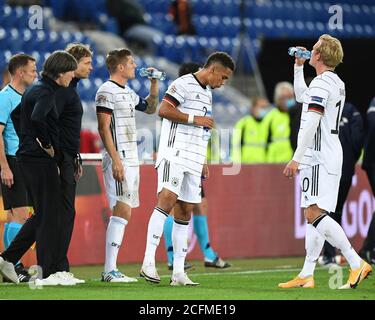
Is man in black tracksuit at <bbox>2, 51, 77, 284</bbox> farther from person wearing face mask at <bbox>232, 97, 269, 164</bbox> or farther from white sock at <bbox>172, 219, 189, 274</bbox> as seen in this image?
person wearing face mask at <bbox>232, 97, 269, 164</bbox>

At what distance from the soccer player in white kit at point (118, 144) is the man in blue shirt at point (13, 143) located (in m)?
0.81

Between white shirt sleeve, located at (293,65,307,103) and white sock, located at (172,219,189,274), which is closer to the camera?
white sock, located at (172,219,189,274)

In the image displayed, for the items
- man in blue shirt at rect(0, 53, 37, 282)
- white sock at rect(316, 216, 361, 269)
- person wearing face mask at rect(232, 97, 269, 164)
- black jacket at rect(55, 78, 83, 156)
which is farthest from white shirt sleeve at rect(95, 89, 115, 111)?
person wearing face mask at rect(232, 97, 269, 164)

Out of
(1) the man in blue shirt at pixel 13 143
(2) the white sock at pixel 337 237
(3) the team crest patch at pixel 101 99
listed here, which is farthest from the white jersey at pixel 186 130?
(1) the man in blue shirt at pixel 13 143

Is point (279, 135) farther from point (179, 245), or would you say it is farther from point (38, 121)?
point (38, 121)

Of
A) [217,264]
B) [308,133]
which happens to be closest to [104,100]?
[308,133]

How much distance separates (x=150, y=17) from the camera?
79.9 feet

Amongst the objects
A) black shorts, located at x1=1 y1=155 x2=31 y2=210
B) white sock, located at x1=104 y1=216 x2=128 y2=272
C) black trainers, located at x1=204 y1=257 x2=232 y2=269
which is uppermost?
black shorts, located at x1=1 y1=155 x2=31 y2=210

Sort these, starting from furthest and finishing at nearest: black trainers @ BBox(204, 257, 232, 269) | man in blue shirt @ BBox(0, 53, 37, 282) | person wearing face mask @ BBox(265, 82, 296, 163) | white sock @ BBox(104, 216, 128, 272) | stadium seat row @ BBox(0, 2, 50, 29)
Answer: stadium seat row @ BBox(0, 2, 50, 29), person wearing face mask @ BBox(265, 82, 296, 163), black trainers @ BBox(204, 257, 232, 269), man in blue shirt @ BBox(0, 53, 37, 282), white sock @ BBox(104, 216, 128, 272)

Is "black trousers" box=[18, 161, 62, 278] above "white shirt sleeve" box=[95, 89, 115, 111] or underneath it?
underneath

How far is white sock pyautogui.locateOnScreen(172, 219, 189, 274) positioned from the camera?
10.1m

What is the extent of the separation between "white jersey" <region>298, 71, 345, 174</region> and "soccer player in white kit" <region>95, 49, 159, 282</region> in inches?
67.0
